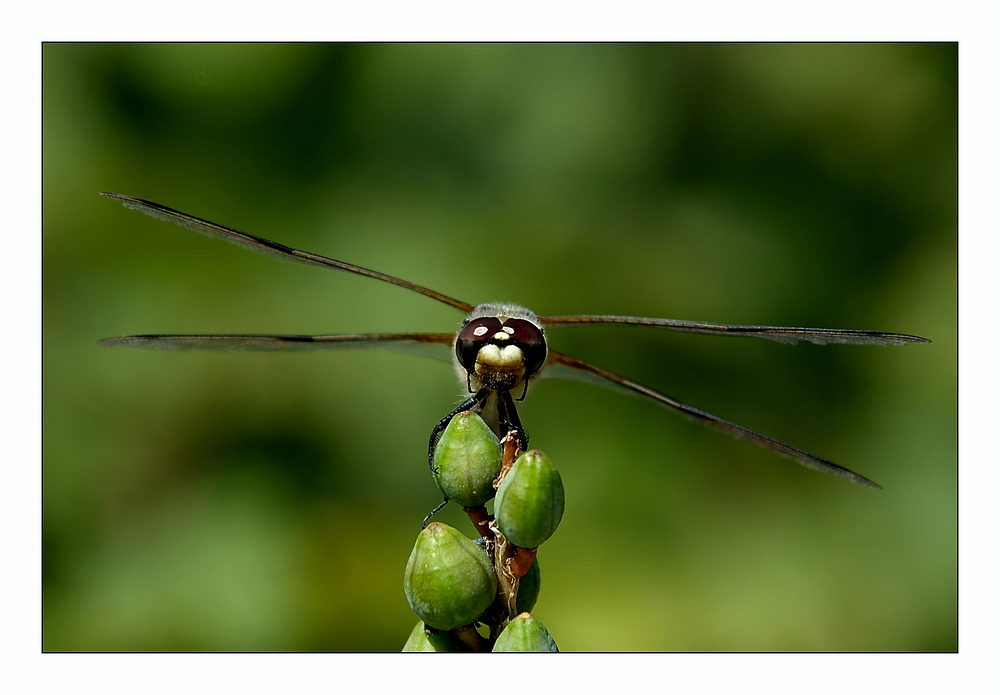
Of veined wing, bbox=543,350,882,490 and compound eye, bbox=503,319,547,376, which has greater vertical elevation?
compound eye, bbox=503,319,547,376

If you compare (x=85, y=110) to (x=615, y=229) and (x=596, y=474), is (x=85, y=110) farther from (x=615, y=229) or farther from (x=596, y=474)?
(x=596, y=474)

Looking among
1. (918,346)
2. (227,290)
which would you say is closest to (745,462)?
(918,346)

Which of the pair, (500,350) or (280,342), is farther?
(280,342)

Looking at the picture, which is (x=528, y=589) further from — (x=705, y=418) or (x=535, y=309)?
(x=535, y=309)

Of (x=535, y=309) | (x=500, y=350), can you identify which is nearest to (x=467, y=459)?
(x=500, y=350)

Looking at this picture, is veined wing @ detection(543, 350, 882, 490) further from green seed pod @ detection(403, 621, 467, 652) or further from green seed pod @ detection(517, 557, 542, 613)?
green seed pod @ detection(403, 621, 467, 652)

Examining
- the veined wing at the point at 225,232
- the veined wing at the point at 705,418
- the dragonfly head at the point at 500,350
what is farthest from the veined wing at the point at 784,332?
the veined wing at the point at 225,232

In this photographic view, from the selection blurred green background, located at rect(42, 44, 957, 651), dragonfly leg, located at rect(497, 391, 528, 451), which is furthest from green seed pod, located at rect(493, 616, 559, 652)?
blurred green background, located at rect(42, 44, 957, 651)
